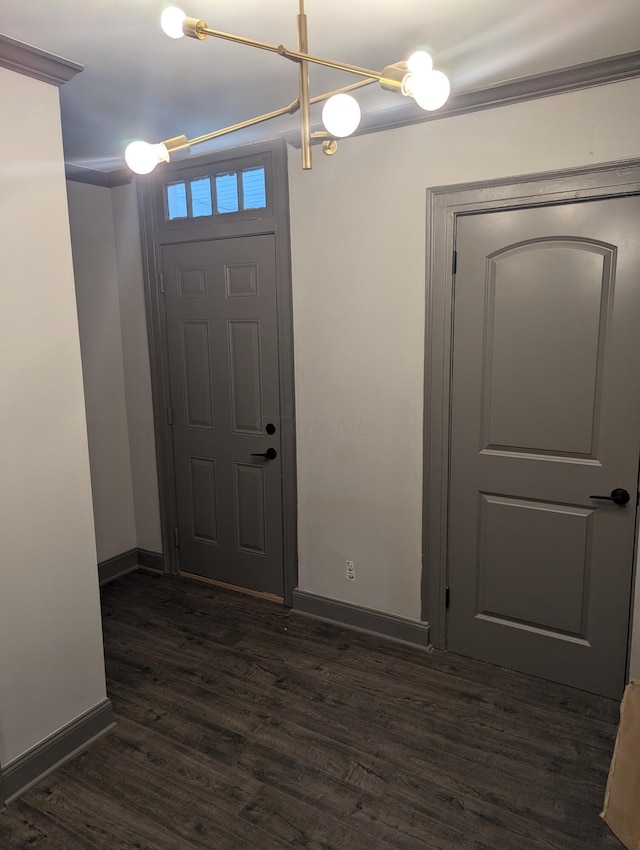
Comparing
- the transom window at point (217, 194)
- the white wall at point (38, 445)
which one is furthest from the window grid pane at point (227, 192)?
the white wall at point (38, 445)

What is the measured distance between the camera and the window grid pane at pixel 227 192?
3178 mm

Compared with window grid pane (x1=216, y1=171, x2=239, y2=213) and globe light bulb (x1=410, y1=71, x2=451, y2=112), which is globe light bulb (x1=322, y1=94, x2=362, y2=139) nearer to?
globe light bulb (x1=410, y1=71, x2=451, y2=112)

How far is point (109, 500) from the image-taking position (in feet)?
12.4

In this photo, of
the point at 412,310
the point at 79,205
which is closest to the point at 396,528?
the point at 412,310

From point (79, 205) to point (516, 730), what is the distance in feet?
11.8

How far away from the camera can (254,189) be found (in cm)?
311

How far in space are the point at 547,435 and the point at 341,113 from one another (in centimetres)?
168

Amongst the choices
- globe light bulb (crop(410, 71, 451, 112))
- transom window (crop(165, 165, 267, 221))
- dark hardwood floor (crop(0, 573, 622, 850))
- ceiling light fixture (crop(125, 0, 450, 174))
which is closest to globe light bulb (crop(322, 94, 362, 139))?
ceiling light fixture (crop(125, 0, 450, 174))

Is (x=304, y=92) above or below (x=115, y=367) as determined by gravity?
above

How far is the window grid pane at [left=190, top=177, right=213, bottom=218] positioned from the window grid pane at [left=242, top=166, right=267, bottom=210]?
26 cm

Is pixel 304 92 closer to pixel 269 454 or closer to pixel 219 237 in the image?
pixel 219 237

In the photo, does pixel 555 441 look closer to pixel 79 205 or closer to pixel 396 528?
pixel 396 528

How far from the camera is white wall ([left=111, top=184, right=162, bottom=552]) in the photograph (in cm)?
359

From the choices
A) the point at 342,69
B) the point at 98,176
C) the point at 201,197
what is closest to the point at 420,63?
the point at 342,69
